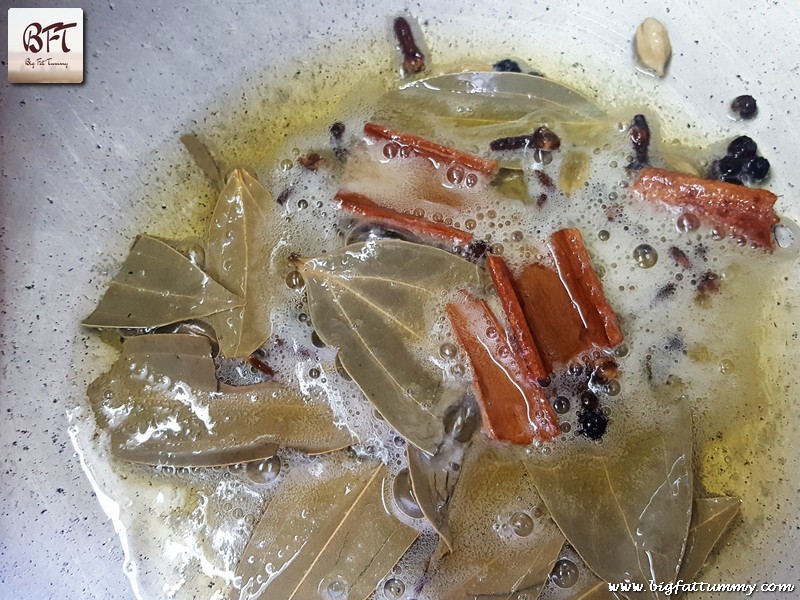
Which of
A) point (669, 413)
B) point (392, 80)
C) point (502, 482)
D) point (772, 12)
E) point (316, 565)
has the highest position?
point (772, 12)

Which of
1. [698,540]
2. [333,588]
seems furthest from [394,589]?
[698,540]

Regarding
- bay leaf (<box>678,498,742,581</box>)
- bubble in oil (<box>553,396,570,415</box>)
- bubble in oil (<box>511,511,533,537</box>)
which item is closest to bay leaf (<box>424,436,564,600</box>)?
bubble in oil (<box>511,511,533,537</box>)

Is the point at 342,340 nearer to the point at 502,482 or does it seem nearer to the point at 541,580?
the point at 502,482

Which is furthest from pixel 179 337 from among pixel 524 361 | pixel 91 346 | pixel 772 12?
pixel 772 12

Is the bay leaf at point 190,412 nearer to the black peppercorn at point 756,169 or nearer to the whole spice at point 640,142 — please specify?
the whole spice at point 640,142

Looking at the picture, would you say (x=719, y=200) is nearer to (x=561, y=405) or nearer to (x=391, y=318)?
(x=561, y=405)
